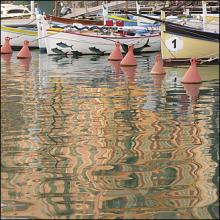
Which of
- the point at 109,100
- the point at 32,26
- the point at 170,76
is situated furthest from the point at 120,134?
the point at 32,26

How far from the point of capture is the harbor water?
688cm

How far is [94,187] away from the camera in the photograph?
7.50 meters

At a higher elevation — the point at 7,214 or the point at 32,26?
the point at 32,26

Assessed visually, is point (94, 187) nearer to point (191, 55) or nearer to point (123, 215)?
point (123, 215)

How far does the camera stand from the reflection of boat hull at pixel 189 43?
24.0 m

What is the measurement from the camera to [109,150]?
9.46 meters

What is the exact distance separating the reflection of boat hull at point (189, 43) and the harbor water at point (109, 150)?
6071 mm

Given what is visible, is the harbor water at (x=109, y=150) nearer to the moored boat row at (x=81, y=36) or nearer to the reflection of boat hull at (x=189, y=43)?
the reflection of boat hull at (x=189, y=43)

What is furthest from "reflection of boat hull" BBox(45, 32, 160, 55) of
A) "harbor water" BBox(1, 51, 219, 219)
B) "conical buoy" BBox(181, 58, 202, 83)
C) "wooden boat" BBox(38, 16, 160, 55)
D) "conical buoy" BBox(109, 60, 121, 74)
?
"conical buoy" BBox(181, 58, 202, 83)

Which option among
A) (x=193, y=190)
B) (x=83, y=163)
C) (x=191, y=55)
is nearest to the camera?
(x=193, y=190)

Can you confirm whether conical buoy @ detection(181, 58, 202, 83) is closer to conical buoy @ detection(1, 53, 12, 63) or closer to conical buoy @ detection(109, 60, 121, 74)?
conical buoy @ detection(109, 60, 121, 74)

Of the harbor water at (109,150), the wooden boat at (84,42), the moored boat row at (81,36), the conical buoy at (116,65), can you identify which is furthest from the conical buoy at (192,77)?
the wooden boat at (84,42)

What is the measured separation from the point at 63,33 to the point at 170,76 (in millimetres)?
10999

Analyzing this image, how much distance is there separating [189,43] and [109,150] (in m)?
15.1
